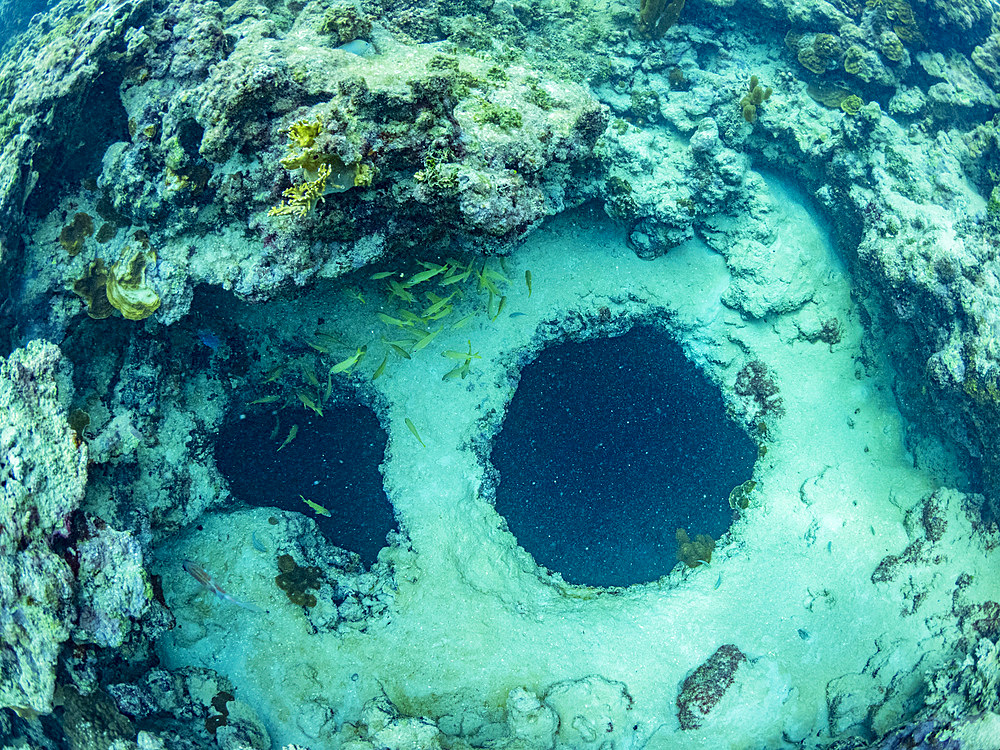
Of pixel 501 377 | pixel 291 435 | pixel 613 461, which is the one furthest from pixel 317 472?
pixel 613 461

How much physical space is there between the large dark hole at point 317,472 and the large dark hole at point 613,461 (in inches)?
65.1

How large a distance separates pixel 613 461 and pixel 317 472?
3.90 metres

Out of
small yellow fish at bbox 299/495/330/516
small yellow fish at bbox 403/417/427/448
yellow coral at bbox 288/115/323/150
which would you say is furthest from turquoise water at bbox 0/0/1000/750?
small yellow fish at bbox 299/495/330/516

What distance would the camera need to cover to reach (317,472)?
6.67 metres

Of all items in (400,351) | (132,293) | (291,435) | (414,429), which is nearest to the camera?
(132,293)

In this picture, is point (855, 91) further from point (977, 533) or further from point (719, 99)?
point (977, 533)

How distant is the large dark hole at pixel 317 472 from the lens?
6.54 meters

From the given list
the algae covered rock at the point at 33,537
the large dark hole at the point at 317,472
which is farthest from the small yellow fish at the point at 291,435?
the algae covered rock at the point at 33,537

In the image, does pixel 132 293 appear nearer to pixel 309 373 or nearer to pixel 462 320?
pixel 309 373

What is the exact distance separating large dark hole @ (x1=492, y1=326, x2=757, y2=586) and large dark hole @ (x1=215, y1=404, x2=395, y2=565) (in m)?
1.65

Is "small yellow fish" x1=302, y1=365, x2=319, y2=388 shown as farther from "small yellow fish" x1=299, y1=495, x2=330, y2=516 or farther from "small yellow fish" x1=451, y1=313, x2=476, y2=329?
"small yellow fish" x1=451, y1=313, x2=476, y2=329

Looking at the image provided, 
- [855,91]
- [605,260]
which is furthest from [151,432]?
[855,91]

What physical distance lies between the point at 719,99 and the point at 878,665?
760 cm

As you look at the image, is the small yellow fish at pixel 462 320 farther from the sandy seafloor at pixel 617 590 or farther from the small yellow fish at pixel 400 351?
the small yellow fish at pixel 400 351
